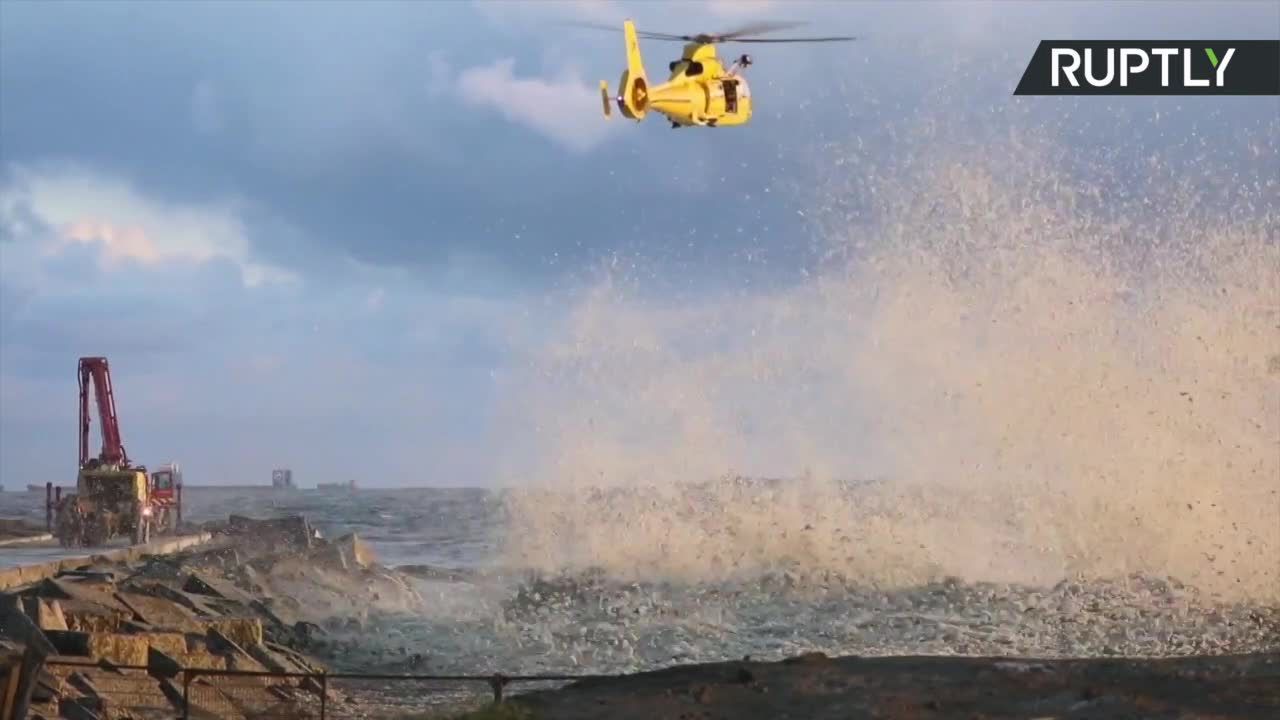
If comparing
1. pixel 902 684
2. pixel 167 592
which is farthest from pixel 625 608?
pixel 902 684

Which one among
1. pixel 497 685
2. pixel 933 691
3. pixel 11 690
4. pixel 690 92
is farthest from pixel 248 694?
pixel 690 92

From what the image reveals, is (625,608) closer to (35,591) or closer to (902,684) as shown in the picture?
(35,591)

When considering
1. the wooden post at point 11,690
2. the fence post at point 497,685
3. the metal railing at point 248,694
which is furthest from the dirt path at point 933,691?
the wooden post at point 11,690

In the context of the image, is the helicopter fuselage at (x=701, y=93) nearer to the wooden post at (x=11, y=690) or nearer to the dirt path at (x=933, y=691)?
the dirt path at (x=933, y=691)

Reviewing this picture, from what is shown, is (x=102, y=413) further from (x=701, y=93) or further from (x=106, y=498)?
(x=701, y=93)

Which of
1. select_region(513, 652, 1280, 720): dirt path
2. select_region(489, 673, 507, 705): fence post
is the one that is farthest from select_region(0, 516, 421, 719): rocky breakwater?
select_region(513, 652, 1280, 720): dirt path
